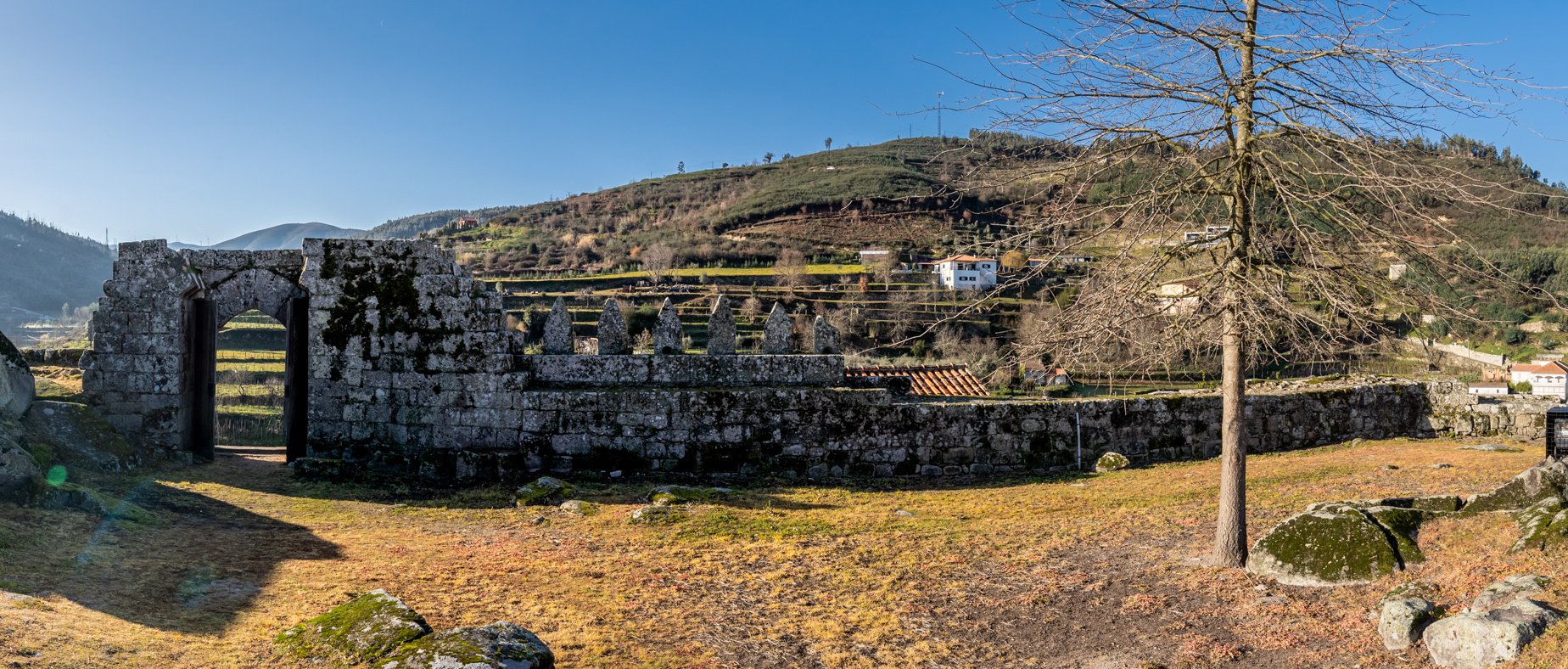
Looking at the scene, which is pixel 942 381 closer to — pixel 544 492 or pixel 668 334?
pixel 668 334

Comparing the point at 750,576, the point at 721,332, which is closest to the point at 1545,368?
the point at 721,332

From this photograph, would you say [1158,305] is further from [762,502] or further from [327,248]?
[327,248]

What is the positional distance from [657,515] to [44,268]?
167m

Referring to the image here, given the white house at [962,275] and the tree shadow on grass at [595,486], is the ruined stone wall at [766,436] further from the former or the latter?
the white house at [962,275]

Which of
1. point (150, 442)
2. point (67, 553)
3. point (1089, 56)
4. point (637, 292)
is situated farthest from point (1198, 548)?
point (637, 292)

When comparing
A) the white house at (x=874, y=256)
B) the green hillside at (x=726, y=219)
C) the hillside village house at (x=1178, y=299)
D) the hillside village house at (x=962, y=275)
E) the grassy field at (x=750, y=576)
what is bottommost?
the grassy field at (x=750, y=576)

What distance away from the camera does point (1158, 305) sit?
322 inches

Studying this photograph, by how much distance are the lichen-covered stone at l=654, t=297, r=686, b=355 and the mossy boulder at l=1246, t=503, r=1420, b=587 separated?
8343 millimetres

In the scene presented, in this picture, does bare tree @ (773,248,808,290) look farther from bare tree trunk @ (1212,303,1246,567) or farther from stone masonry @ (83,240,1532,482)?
bare tree trunk @ (1212,303,1246,567)

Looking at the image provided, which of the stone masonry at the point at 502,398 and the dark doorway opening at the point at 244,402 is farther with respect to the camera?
the dark doorway opening at the point at 244,402

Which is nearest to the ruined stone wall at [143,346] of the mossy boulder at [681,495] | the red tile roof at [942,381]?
the mossy boulder at [681,495]

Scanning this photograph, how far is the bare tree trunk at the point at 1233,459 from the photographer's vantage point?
311 inches

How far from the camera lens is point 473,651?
516 cm

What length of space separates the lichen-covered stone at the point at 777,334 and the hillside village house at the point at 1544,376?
112 ft
